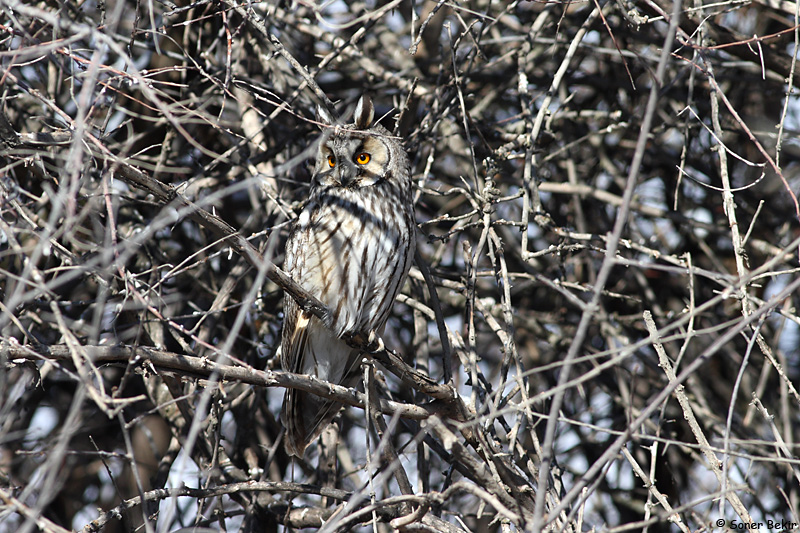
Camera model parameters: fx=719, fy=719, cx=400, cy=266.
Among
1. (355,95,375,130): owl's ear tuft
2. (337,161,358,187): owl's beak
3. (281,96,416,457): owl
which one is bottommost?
(281,96,416,457): owl

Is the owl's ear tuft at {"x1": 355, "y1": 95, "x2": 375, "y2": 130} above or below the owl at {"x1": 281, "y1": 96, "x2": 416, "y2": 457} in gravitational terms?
above

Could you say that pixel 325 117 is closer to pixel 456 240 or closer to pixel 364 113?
pixel 364 113

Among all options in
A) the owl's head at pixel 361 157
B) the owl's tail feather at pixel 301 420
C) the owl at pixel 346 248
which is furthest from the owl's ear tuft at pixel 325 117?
the owl's tail feather at pixel 301 420

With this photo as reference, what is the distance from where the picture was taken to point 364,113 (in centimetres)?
→ 334

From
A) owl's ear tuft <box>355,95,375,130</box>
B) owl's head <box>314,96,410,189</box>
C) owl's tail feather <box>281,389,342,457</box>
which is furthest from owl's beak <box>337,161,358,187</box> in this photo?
owl's tail feather <box>281,389,342,457</box>

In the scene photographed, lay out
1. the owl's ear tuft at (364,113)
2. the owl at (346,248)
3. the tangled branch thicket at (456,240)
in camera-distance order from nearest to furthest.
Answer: the tangled branch thicket at (456,240) → the owl at (346,248) → the owl's ear tuft at (364,113)

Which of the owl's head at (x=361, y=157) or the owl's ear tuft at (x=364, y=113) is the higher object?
the owl's ear tuft at (x=364, y=113)

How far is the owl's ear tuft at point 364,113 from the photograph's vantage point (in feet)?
10.8

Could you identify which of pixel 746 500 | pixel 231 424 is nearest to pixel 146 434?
pixel 231 424

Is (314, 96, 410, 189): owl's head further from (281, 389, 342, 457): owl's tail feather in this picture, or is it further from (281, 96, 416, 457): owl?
(281, 389, 342, 457): owl's tail feather

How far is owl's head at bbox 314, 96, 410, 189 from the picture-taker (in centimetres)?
331

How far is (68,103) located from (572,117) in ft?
8.91

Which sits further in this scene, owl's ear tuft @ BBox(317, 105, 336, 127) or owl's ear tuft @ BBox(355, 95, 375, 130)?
owl's ear tuft @ BBox(355, 95, 375, 130)

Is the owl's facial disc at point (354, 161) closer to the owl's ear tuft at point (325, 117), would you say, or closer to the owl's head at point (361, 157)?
the owl's head at point (361, 157)
